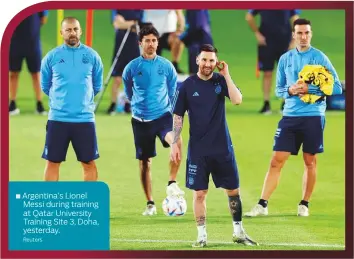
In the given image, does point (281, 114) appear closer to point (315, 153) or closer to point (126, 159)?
point (315, 153)

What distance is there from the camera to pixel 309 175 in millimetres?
14906

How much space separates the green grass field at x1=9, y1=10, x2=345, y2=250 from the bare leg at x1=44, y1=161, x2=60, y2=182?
0.06 meters

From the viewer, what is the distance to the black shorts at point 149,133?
14398 mm

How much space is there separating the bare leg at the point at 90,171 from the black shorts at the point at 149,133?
415mm

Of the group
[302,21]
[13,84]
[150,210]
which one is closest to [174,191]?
[150,210]

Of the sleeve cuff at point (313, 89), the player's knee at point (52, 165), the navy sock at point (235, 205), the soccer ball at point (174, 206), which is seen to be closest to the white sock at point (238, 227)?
the navy sock at point (235, 205)

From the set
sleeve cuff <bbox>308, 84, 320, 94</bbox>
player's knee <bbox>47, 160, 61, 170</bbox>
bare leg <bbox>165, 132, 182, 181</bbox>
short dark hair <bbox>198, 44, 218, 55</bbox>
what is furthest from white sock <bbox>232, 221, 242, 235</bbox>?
player's knee <bbox>47, 160, 61, 170</bbox>

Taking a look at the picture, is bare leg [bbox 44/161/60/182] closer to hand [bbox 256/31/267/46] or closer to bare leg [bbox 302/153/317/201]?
hand [bbox 256/31/267/46]

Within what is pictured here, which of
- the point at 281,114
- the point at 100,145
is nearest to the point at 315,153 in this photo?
the point at 281,114

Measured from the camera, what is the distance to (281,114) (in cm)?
1463

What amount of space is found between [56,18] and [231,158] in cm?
155

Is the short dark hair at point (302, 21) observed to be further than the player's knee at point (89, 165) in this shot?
No

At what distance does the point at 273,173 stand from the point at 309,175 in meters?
0.42

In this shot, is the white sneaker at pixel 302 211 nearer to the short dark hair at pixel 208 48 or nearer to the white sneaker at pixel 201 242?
the white sneaker at pixel 201 242
